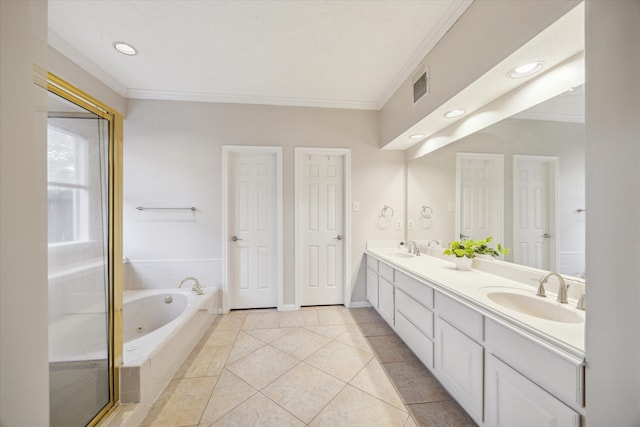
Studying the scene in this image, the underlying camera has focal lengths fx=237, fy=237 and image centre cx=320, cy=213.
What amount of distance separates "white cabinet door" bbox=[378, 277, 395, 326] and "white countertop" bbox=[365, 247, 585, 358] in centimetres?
27

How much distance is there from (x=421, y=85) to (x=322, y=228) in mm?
1870

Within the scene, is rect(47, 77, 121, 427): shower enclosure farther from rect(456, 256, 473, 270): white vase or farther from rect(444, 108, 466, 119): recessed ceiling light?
rect(456, 256, 473, 270): white vase

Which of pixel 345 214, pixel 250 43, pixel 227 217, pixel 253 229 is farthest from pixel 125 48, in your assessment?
pixel 345 214

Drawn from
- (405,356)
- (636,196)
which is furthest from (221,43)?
(405,356)

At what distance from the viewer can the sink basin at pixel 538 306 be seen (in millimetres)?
1142

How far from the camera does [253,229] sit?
3000 millimetres

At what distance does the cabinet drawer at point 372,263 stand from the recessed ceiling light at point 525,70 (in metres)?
1.99

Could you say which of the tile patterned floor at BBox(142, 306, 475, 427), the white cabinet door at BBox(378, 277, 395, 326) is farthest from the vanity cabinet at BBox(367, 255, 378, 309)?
the tile patterned floor at BBox(142, 306, 475, 427)

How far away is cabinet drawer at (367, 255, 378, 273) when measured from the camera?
276 cm

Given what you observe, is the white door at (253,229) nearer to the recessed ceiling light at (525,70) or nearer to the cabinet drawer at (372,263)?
the cabinet drawer at (372,263)

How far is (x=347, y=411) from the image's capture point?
4.81ft

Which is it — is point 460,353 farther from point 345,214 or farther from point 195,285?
point 195,285

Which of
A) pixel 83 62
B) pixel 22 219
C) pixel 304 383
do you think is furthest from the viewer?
pixel 83 62

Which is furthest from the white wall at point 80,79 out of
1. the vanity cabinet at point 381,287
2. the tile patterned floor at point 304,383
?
the vanity cabinet at point 381,287
